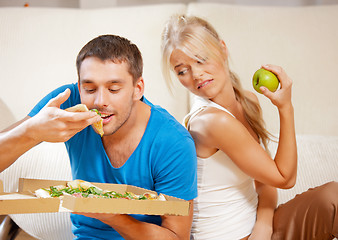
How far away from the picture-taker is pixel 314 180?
1.65 m

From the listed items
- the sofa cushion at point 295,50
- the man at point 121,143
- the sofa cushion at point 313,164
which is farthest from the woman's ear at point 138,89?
the sofa cushion at point 295,50

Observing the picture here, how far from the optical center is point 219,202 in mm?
1348

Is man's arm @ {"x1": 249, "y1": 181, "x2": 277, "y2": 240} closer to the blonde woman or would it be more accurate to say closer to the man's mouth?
Answer: the blonde woman

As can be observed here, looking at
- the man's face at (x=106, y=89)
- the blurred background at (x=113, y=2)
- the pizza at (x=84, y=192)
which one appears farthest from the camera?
the blurred background at (x=113, y=2)

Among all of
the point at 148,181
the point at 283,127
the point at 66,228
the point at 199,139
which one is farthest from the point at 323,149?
the point at 66,228

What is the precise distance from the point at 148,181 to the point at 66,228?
513 mm

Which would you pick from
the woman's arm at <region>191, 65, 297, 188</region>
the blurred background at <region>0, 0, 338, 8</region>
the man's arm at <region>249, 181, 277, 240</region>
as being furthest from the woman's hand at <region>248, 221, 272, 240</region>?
the blurred background at <region>0, 0, 338, 8</region>

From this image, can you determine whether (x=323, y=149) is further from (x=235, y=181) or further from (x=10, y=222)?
(x=10, y=222)

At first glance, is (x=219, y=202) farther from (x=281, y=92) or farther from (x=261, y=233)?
(x=281, y=92)

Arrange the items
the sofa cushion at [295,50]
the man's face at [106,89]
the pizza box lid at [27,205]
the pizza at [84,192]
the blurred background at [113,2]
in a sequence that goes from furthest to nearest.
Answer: the blurred background at [113,2] < the sofa cushion at [295,50] < the man's face at [106,89] < the pizza at [84,192] < the pizza box lid at [27,205]

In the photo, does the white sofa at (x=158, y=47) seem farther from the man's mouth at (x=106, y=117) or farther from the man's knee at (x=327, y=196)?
the man's mouth at (x=106, y=117)

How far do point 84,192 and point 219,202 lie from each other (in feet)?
1.62

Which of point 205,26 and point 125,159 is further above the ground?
point 205,26

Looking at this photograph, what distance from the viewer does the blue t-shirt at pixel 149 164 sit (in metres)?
1.18
